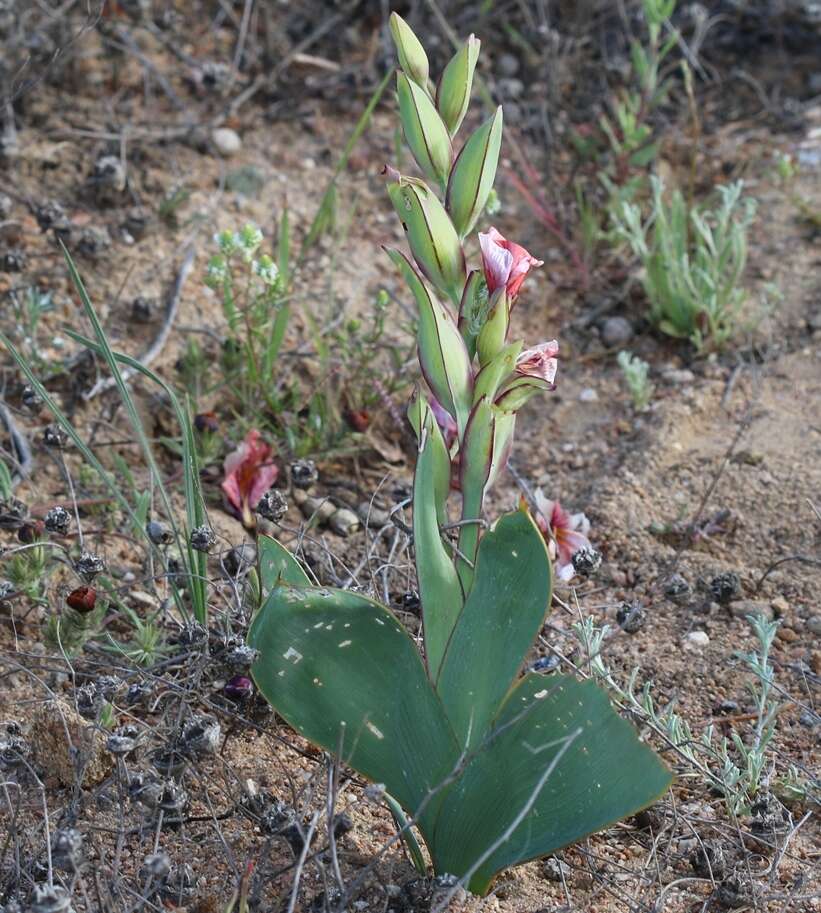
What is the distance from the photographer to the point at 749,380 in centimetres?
305

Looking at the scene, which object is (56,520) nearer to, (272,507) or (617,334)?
(272,507)

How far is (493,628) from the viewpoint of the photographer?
1.58 metres

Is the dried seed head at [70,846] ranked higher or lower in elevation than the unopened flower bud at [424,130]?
lower

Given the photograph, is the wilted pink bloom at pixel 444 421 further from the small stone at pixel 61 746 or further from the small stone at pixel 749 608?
the small stone at pixel 749 608

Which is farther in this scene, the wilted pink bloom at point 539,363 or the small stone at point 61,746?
the small stone at point 61,746

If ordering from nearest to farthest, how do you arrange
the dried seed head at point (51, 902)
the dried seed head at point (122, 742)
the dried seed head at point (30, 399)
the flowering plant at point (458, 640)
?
1. the dried seed head at point (51, 902)
2. the flowering plant at point (458, 640)
3. the dried seed head at point (122, 742)
4. the dried seed head at point (30, 399)

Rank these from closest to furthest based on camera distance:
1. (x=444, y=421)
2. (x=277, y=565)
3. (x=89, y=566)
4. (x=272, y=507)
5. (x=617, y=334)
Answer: (x=444, y=421)
(x=277, y=565)
(x=89, y=566)
(x=272, y=507)
(x=617, y=334)

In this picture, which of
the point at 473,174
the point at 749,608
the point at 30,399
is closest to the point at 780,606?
the point at 749,608

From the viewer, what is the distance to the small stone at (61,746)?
193 centimetres

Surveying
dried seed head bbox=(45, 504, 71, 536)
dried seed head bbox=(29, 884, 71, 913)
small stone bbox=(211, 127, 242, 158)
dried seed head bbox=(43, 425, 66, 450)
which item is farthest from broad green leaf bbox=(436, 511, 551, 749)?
small stone bbox=(211, 127, 242, 158)

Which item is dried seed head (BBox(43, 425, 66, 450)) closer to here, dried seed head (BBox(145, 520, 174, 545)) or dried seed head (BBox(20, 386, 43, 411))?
dried seed head (BBox(20, 386, 43, 411))

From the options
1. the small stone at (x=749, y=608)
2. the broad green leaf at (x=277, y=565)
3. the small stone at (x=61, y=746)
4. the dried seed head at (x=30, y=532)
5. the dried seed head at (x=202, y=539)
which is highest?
the broad green leaf at (x=277, y=565)

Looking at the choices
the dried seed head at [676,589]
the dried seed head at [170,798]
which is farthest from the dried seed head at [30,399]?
the dried seed head at [676,589]

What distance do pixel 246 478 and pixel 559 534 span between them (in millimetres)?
673
